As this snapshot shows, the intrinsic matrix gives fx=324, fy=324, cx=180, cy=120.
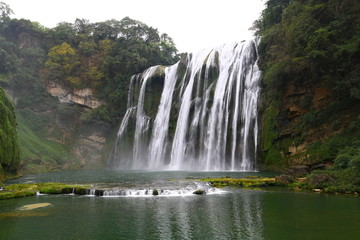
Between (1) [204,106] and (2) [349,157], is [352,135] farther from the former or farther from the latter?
(1) [204,106]

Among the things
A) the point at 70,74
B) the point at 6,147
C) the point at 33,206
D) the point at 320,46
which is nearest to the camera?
the point at 33,206

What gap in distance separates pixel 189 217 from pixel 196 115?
29.4 meters

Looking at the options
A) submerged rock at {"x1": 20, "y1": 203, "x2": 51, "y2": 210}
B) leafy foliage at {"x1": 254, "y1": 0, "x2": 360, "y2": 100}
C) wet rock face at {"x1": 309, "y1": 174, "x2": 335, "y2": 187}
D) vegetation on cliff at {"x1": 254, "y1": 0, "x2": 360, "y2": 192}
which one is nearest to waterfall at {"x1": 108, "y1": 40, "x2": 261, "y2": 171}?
vegetation on cliff at {"x1": 254, "y1": 0, "x2": 360, "y2": 192}

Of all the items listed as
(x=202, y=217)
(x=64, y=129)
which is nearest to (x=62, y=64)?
(x=64, y=129)

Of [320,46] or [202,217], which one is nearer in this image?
[202,217]

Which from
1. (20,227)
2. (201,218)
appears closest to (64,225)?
(20,227)

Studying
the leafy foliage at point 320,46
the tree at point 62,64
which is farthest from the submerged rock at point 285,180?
the tree at point 62,64

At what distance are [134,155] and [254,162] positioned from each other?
2302cm

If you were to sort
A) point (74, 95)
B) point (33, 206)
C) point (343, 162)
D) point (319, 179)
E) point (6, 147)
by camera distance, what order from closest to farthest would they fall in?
point (33, 206) → point (319, 179) → point (343, 162) → point (6, 147) → point (74, 95)

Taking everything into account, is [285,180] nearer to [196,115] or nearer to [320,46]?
[320,46]

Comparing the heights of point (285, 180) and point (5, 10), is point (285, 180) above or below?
below

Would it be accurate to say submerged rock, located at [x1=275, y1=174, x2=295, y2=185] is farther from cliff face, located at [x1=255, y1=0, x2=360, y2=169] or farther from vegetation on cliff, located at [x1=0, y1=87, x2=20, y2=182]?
vegetation on cliff, located at [x1=0, y1=87, x2=20, y2=182]

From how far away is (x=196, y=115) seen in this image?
40.6 m

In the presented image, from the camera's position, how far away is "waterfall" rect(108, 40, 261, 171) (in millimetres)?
35094
